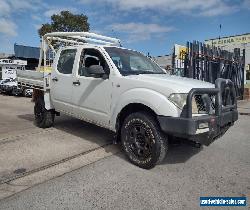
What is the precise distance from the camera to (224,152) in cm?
588

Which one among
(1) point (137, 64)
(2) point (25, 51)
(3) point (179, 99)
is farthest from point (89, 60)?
(2) point (25, 51)

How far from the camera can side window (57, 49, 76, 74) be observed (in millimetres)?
6480

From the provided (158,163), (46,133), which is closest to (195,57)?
(46,133)

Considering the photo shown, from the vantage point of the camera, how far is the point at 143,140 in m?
4.77

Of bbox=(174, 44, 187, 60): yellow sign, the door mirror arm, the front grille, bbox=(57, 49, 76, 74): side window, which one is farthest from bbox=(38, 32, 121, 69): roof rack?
bbox=(174, 44, 187, 60): yellow sign

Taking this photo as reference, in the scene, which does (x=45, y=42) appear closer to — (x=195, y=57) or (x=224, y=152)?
(x=224, y=152)

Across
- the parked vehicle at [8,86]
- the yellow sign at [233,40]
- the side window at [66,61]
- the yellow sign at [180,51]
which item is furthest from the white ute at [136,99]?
the yellow sign at [233,40]

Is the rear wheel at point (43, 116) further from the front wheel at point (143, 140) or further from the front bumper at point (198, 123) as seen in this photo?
the front bumper at point (198, 123)

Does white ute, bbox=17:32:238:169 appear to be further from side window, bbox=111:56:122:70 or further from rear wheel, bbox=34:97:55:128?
rear wheel, bbox=34:97:55:128

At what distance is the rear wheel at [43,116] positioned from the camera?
24.4 feet

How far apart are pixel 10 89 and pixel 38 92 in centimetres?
1502

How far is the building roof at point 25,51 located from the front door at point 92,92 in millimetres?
30828

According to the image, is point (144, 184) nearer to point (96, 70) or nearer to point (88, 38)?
point (96, 70)

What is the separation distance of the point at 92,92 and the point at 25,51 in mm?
32083
